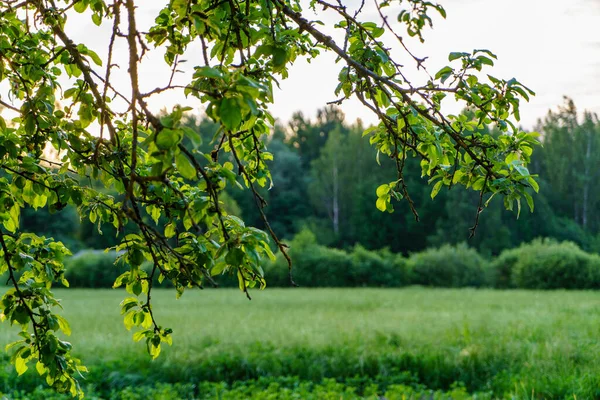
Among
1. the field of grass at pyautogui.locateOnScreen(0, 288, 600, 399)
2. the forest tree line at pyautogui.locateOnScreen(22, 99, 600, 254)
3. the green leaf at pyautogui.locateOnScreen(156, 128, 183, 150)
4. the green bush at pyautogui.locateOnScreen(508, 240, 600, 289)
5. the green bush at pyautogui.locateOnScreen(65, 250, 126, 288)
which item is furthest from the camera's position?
the forest tree line at pyautogui.locateOnScreen(22, 99, 600, 254)

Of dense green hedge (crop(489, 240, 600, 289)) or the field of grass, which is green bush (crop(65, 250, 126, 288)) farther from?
the field of grass

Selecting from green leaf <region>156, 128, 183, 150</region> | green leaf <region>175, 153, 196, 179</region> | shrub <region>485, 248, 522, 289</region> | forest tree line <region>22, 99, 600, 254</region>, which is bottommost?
shrub <region>485, 248, 522, 289</region>

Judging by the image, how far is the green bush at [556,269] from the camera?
25.2 m

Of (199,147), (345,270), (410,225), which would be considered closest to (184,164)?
(199,147)

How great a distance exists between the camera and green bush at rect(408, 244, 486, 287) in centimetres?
2836

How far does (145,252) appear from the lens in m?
2.27

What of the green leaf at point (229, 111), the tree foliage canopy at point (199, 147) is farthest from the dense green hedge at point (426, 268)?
the green leaf at point (229, 111)

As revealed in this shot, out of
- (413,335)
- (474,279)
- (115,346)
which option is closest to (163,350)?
(115,346)

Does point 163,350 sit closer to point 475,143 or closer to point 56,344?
point 56,344

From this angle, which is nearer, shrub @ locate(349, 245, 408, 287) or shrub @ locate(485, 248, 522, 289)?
shrub @ locate(485, 248, 522, 289)

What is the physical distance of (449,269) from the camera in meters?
28.6

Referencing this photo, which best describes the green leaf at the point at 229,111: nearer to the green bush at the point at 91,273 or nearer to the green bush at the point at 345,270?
the green bush at the point at 345,270

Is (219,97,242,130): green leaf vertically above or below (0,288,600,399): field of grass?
above

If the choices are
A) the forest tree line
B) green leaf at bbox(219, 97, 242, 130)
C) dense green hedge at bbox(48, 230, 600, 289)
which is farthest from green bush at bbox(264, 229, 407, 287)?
green leaf at bbox(219, 97, 242, 130)
